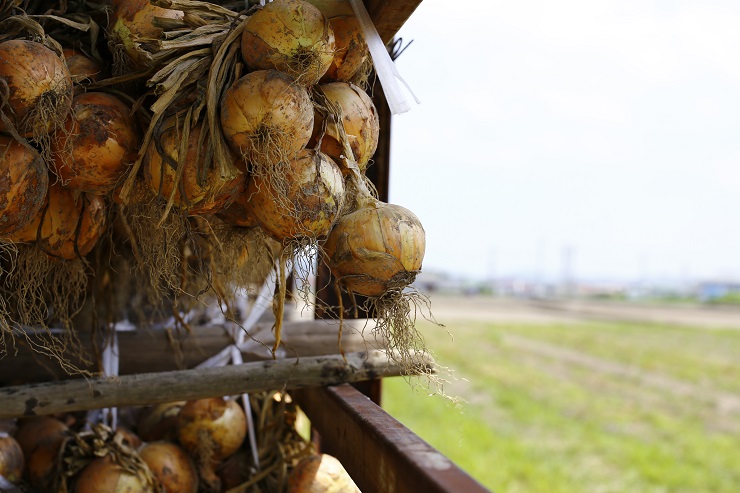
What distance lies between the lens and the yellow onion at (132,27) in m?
1.24

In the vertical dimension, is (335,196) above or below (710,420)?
above

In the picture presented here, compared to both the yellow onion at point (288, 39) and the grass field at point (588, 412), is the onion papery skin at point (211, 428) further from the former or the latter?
the grass field at point (588, 412)

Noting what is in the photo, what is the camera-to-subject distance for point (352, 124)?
1.25 metres

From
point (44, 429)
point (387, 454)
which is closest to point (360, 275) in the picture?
point (387, 454)

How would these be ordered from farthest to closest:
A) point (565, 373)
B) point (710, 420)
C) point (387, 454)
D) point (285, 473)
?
1. point (565, 373)
2. point (710, 420)
3. point (285, 473)
4. point (387, 454)

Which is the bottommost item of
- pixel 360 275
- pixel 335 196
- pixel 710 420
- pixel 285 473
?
pixel 710 420

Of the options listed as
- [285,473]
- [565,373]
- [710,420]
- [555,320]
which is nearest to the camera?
[285,473]

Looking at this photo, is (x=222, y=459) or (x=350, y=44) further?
(x=222, y=459)

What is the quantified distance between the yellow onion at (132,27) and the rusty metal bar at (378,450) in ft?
2.62

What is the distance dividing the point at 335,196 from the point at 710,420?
12.1 metres

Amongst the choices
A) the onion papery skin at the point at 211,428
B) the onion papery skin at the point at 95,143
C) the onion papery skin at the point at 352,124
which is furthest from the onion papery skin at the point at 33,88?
the onion papery skin at the point at 211,428

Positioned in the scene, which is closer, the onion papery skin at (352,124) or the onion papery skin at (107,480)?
the onion papery skin at (352,124)

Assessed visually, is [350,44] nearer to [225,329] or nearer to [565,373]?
[225,329]

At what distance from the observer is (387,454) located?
43.7 inches
